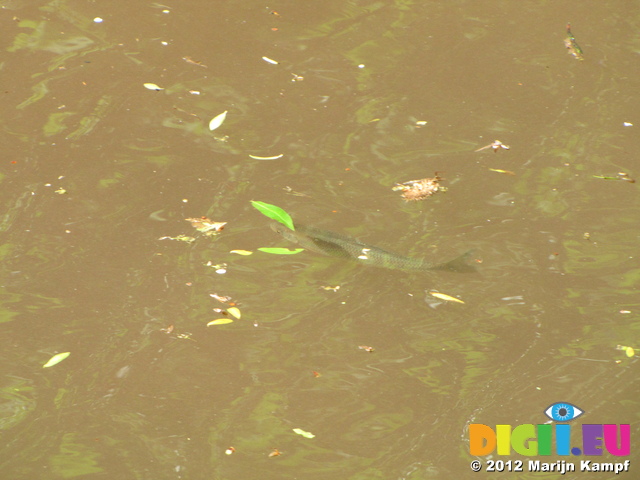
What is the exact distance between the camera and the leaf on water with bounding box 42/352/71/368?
106 inches

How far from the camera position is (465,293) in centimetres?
313

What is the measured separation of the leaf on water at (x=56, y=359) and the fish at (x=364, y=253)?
1.05m

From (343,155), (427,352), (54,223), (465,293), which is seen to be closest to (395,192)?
(343,155)

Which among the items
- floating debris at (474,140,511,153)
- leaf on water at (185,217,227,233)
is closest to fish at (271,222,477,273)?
leaf on water at (185,217,227,233)

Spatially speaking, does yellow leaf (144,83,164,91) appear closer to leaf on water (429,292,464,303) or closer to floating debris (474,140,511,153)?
floating debris (474,140,511,153)

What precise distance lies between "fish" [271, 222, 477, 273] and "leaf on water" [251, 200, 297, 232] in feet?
0.23

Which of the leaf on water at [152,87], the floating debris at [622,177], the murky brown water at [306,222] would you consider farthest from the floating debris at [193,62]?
the floating debris at [622,177]

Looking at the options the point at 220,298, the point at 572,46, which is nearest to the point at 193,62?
the point at 220,298

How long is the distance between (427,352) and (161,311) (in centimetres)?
107

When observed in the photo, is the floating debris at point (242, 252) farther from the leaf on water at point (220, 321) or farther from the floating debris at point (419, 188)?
the floating debris at point (419, 188)

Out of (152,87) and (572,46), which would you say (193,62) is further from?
(572,46)

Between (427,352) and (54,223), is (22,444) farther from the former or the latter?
(427,352)

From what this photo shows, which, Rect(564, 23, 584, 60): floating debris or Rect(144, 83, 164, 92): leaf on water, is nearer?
Rect(144, 83, 164, 92): leaf on water

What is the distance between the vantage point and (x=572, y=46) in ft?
15.3
